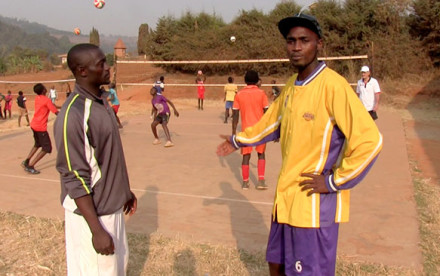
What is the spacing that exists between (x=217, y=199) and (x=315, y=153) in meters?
3.90

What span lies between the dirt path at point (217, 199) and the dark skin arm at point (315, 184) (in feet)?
6.70

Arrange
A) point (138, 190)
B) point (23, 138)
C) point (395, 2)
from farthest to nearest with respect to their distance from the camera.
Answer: point (395, 2), point (23, 138), point (138, 190)

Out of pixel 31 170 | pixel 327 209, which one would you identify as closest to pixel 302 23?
pixel 327 209

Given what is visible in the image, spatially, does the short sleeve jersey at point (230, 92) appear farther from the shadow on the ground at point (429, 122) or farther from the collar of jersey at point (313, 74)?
the collar of jersey at point (313, 74)

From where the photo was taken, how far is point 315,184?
2447mm

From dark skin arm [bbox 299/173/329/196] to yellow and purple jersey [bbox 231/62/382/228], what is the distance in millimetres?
27

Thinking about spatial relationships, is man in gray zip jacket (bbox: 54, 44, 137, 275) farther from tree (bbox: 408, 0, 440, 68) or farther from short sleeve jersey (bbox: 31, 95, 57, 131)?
tree (bbox: 408, 0, 440, 68)

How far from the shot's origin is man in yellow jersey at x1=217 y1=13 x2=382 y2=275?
235cm

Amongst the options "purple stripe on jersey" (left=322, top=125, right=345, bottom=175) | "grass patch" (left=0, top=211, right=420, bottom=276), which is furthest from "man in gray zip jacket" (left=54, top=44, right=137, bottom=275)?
"grass patch" (left=0, top=211, right=420, bottom=276)

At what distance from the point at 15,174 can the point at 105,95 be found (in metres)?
5.96

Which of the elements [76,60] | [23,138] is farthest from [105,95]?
[23,138]

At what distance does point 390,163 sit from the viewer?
8.19 m

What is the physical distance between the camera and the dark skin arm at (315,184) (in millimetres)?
2443

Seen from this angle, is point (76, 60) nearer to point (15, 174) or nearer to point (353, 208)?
point (353, 208)
